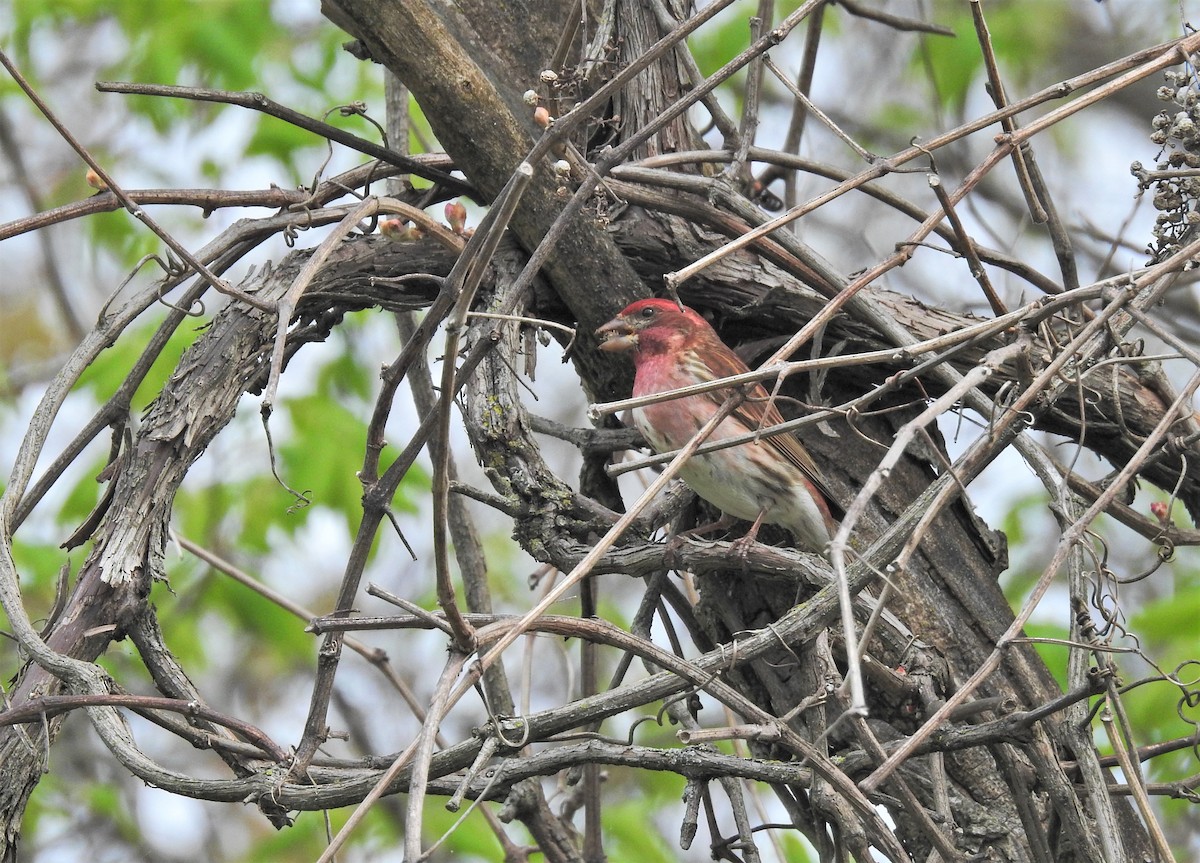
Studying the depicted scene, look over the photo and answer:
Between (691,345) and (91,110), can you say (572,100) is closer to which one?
(691,345)

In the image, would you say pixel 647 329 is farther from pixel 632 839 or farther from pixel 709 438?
pixel 632 839

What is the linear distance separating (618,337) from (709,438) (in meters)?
0.43

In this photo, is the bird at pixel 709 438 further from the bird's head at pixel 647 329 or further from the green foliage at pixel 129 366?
the green foliage at pixel 129 366

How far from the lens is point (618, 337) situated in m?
3.96

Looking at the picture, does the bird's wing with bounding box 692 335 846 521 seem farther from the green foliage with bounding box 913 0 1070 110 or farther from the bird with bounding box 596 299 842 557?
the green foliage with bounding box 913 0 1070 110

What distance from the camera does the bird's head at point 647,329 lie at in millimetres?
3846

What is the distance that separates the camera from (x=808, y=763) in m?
2.88

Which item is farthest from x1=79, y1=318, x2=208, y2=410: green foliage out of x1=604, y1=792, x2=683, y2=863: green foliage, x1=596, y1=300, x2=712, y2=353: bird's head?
x1=596, y1=300, x2=712, y2=353: bird's head

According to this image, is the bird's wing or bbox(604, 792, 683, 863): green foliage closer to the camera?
the bird's wing

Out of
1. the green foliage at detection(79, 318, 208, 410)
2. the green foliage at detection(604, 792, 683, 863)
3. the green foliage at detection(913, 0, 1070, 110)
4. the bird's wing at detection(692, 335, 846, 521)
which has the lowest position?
the green foliage at detection(604, 792, 683, 863)

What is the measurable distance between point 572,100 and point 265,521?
15.8 ft

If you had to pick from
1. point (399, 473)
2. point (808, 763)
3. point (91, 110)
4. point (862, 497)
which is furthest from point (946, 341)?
point (91, 110)

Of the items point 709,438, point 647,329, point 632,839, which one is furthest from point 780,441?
point 632,839

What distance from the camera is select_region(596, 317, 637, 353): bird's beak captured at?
392 centimetres
